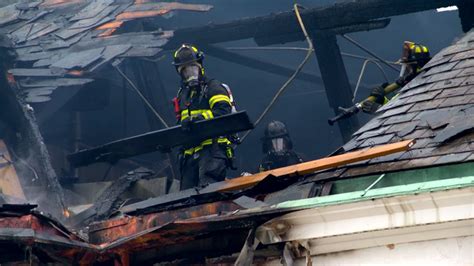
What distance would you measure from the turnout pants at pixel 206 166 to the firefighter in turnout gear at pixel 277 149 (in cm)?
282

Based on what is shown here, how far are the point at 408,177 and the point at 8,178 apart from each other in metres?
7.69

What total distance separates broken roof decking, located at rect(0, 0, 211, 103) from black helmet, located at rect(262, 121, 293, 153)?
203 centimetres

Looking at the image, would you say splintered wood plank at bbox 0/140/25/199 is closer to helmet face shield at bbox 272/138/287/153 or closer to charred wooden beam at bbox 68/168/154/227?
charred wooden beam at bbox 68/168/154/227

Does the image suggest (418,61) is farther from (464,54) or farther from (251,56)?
(251,56)

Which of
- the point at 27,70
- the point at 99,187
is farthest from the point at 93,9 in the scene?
the point at 99,187

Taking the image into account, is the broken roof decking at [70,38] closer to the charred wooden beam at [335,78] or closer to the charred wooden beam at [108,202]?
the charred wooden beam at [108,202]

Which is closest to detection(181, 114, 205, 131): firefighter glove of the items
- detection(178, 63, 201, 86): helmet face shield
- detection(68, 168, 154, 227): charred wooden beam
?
detection(178, 63, 201, 86): helmet face shield

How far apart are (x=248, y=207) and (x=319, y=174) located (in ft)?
3.86

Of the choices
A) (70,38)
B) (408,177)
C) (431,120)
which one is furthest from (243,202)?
(70,38)

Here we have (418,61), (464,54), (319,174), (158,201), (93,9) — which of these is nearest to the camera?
(319,174)

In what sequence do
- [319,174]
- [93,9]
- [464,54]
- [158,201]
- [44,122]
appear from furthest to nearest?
[93,9]
[44,122]
[464,54]
[158,201]
[319,174]

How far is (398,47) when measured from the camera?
21469 millimetres

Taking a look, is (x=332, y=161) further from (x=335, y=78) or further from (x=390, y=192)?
(x=335, y=78)

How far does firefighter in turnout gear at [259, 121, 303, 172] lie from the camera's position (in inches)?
609
